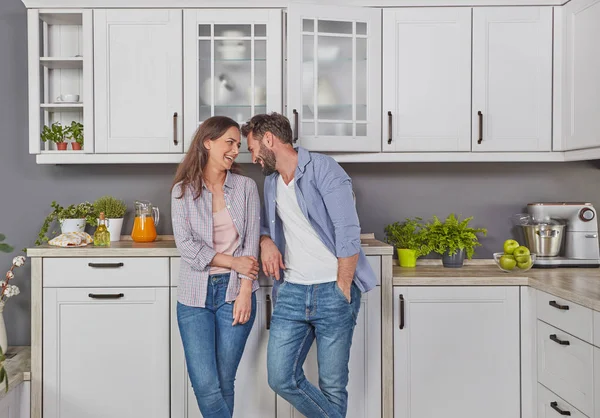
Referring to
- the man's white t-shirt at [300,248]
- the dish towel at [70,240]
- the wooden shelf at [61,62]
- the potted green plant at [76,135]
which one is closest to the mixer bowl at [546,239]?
the man's white t-shirt at [300,248]

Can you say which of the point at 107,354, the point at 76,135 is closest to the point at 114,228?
the point at 76,135

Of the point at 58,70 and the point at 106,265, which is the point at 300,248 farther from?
the point at 58,70

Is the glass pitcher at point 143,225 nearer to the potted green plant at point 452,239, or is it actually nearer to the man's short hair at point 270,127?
the man's short hair at point 270,127

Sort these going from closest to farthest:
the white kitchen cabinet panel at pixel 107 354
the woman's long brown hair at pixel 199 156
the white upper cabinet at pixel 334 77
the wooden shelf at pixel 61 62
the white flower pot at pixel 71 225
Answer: the woman's long brown hair at pixel 199 156 < the white kitchen cabinet panel at pixel 107 354 < the white upper cabinet at pixel 334 77 < the wooden shelf at pixel 61 62 < the white flower pot at pixel 71 225

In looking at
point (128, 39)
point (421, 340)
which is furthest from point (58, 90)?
point (421, 340)

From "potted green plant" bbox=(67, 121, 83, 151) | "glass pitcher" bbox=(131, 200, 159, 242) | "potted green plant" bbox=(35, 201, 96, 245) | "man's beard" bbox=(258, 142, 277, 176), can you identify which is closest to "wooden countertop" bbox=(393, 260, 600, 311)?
"man's beard" bbox=(258, 142, 277, 176)

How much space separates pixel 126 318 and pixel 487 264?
1921mm

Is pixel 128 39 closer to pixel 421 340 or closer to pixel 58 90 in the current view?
pixel 58 90

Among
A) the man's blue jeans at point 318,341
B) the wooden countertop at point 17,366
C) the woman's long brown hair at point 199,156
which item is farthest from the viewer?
the wooden countertop at point 17,366

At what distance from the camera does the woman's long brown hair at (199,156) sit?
7.43 feet

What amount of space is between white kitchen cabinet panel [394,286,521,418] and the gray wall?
23.8 inches

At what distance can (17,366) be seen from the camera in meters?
2.68

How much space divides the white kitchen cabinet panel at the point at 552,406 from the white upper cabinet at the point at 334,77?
→ 1331 mm

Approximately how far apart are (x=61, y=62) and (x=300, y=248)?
1.65 m
